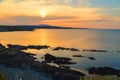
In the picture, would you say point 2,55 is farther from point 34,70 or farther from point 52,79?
point 52,79

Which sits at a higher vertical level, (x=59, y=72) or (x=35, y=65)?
(x=59, y=72)

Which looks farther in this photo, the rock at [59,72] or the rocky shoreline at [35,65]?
A: the rocky shoreline at [35,65]

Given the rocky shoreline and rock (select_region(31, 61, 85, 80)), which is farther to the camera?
the rocky shoreline

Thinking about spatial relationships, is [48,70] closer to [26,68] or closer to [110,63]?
[26,68]

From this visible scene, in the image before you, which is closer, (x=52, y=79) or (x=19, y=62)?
(x=52, y=79)

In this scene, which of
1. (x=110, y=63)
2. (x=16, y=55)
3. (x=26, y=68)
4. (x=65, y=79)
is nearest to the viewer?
(x=65, y=79)

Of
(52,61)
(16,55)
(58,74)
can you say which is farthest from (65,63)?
(58,74)

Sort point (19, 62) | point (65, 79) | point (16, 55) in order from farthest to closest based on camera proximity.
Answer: point (16, 55), point (19, 62), point (65, 79)

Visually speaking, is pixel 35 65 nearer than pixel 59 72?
No

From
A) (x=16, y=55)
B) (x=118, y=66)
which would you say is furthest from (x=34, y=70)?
(x=118, y=66)
